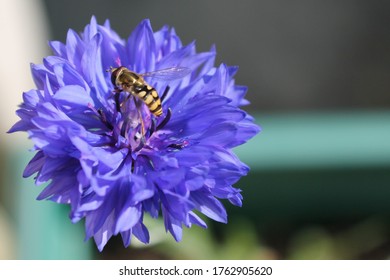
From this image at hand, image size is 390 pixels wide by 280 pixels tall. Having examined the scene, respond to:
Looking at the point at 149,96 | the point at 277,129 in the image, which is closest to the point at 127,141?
the point at 149,96

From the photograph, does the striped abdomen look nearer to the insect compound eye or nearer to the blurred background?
the insect compound eye

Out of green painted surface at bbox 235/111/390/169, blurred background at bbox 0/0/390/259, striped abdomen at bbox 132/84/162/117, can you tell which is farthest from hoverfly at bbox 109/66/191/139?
green painted surface at bbox 235/111/390/169

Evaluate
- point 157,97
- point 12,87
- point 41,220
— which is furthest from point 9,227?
point 157,97

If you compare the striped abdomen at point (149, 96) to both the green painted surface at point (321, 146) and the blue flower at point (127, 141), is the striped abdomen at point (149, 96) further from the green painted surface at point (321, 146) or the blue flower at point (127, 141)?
the green painted surface at point (321, 146)

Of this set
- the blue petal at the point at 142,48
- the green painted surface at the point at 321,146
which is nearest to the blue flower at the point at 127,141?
the blue petal at the point at 142,48

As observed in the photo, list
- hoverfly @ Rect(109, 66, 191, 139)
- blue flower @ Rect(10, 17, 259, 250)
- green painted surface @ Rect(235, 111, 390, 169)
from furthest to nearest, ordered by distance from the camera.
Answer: green painted surface @ Rect(235, 111, 390, 169) → hoverfly @ Rect(109, 66, 191, 139) → blue flower @ Rect(10, 17, 259, 250)
